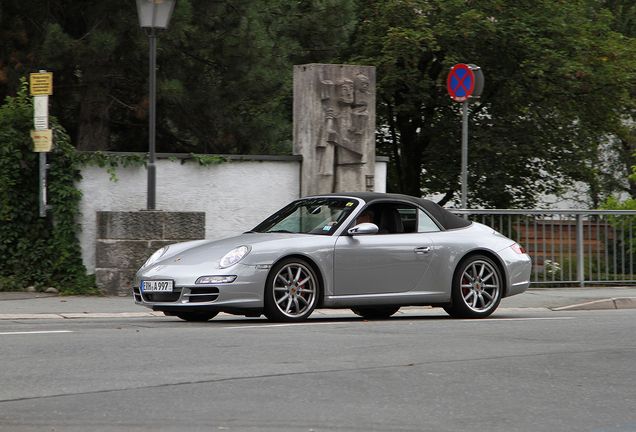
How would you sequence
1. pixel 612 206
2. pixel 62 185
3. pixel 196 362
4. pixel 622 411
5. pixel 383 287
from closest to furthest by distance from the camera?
pixel 622 411
pixel 196 362
pixel 383 287
pixel 62 185
pixel 612 206

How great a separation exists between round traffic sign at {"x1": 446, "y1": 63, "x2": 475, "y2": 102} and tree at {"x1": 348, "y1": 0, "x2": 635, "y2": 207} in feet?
23.4

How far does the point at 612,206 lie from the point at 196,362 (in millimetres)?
13729

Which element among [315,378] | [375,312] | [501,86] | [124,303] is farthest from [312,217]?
[501,86]

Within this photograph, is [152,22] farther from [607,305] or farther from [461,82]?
[607,305]

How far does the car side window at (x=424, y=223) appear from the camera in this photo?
9.95 meters

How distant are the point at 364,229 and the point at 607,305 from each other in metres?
4.85

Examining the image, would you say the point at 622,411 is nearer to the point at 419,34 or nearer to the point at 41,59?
the point at 41,59

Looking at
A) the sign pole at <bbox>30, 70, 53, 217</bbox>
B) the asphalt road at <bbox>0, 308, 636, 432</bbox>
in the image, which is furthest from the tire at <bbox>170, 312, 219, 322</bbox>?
the sign pole at <bbox>30, 70, 53, 217</bbox>

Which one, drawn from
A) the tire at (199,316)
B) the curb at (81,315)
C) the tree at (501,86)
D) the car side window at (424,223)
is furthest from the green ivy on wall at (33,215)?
the tree at (501,86)

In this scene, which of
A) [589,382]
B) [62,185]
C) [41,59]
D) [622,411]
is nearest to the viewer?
[622,411]

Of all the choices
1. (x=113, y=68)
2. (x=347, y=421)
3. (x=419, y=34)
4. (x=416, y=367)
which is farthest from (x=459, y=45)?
(x=347, y=421)

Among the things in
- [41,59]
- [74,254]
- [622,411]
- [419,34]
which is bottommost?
[622,411]

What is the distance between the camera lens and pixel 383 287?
9.50m

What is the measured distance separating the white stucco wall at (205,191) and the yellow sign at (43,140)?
2.84ft
